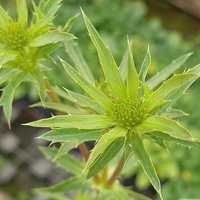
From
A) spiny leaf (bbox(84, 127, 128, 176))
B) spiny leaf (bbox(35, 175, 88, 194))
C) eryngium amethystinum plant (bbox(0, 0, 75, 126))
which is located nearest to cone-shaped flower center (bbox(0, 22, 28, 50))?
eryngium amethystinum plant (bbox(0, 0, 75, 126))

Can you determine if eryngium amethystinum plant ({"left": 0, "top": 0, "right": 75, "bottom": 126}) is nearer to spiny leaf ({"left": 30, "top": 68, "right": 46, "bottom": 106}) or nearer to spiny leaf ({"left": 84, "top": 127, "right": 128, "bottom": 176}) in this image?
spiny leaf ({"left": 30, "top": 68, "right": 46, "bottom": 106})

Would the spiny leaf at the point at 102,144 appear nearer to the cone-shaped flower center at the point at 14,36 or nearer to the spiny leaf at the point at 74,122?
the spiny leaf at the point at 74,122

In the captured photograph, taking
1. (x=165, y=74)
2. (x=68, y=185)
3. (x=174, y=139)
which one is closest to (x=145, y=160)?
(x=174, y=139)

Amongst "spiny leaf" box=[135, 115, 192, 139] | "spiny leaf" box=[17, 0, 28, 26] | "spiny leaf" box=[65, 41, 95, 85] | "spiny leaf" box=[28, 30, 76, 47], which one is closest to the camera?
"spiny leaf" box=[135, 115, 192, 139]

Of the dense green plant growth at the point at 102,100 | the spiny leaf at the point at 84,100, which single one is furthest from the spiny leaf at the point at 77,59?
the spiny leaf at the point at 84,100

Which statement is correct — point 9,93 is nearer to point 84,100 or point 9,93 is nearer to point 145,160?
point 84,100

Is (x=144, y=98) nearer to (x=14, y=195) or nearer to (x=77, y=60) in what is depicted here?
(x=77, y=60)
